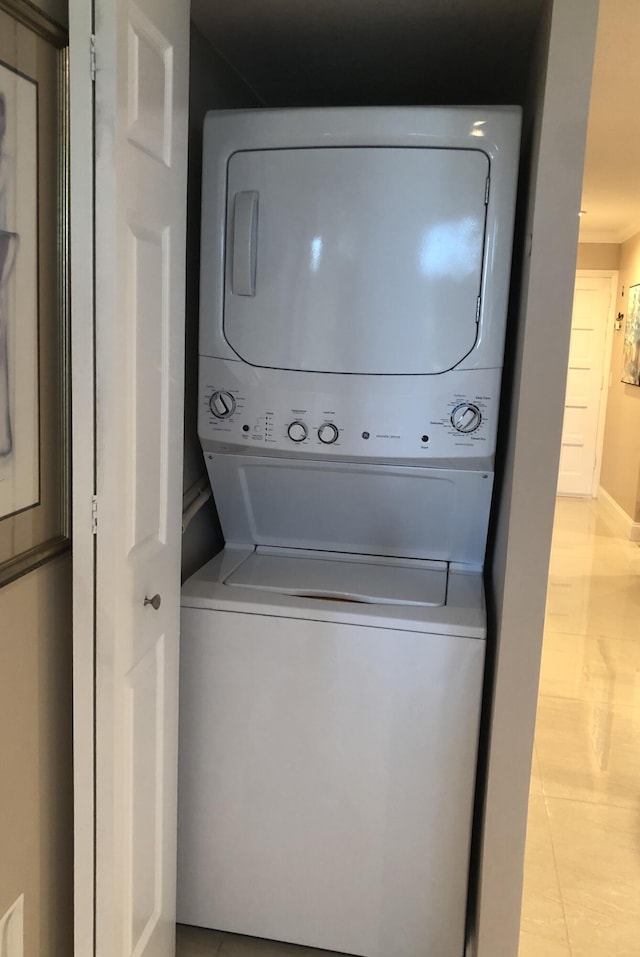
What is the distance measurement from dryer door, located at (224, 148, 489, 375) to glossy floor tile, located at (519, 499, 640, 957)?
1.38 metres

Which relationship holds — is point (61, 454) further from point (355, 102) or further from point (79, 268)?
point (355, 102)

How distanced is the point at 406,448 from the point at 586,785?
1.44 meters

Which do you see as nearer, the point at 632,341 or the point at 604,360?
the point at 632,341

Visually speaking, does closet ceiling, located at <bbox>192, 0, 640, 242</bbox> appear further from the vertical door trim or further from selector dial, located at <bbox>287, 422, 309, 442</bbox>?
selector dial, located at <bbox>287, 422, 309, 442</bbox>

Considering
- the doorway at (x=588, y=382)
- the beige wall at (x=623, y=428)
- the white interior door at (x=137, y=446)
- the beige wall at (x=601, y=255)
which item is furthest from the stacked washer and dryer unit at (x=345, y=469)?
the beige wall at (x=601, y=255)

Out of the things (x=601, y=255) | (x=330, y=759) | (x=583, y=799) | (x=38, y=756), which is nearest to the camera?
(x=38, y=756)

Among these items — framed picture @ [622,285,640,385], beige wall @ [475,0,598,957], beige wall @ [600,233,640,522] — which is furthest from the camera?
framed picture @ [622,285,640,385]

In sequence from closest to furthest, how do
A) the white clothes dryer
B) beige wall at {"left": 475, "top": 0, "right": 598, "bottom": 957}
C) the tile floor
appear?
beige wall at {"left": 475, "top": 0, "right": 598, "bottom": 957}, the white clothes dryer, the tile floor

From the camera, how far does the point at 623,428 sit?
249 inches

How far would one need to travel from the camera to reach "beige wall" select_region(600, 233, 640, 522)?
5.88 meters

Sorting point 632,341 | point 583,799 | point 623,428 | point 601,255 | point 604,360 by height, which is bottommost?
point 583,799

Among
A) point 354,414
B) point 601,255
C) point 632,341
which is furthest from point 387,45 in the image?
point 601,255

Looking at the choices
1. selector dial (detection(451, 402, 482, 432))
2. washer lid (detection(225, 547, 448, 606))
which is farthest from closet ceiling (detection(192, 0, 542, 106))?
washer lid (detection(225, 547, 448, 606))

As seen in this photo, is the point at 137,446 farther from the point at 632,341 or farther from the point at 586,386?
the point at 586,386
